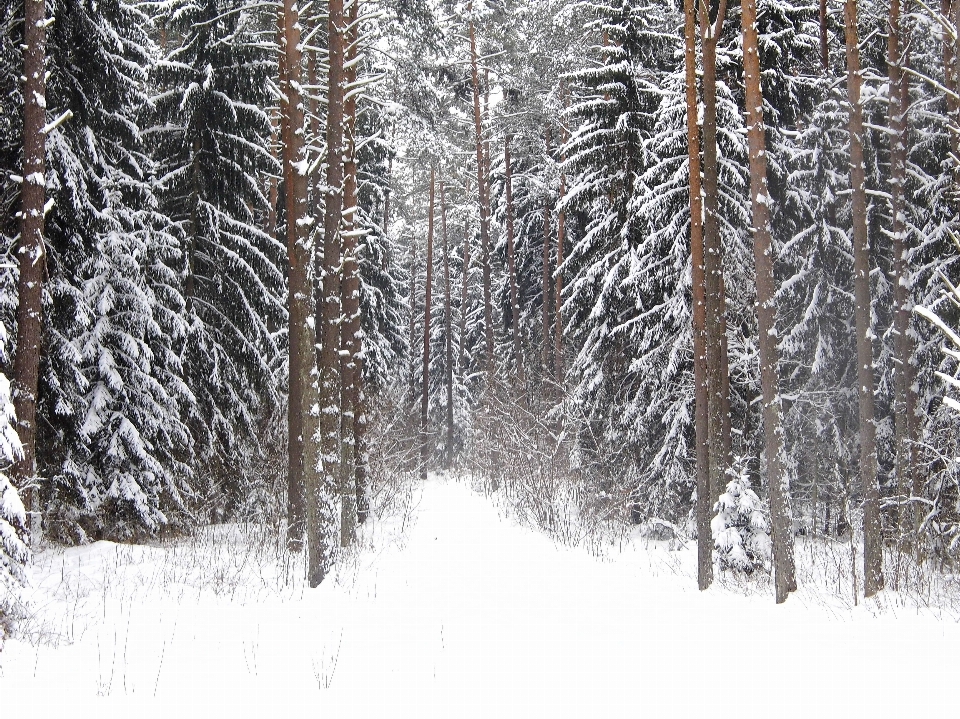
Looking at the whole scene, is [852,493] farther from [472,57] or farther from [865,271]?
[472,57]

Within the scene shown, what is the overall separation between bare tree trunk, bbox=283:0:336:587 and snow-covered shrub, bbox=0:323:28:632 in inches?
168

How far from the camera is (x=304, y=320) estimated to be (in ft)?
35.5

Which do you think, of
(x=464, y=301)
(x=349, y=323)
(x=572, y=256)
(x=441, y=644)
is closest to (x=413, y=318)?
(x=464, y=301)

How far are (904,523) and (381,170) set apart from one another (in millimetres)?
15486

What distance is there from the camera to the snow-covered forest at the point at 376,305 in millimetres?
10297

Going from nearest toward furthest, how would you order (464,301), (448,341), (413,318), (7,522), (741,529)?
1. (7,522)
2. (741,529)
3. (448,341)
4. (464,301)
5. (413,318)

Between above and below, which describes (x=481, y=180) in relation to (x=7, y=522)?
above

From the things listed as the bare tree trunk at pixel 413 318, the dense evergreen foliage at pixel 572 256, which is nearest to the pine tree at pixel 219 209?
the dense evergreen foliage at pixel 572 256

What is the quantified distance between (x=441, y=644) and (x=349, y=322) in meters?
7.82

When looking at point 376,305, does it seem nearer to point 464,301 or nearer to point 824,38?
point 824,38

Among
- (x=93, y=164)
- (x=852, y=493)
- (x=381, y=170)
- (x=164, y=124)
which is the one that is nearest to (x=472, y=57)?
(x=381, y=170)

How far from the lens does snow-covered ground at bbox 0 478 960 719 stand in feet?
19.9

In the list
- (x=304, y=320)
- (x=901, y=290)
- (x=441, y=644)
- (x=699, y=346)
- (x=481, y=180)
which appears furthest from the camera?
(x=481, y=180)

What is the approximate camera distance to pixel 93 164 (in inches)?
473
